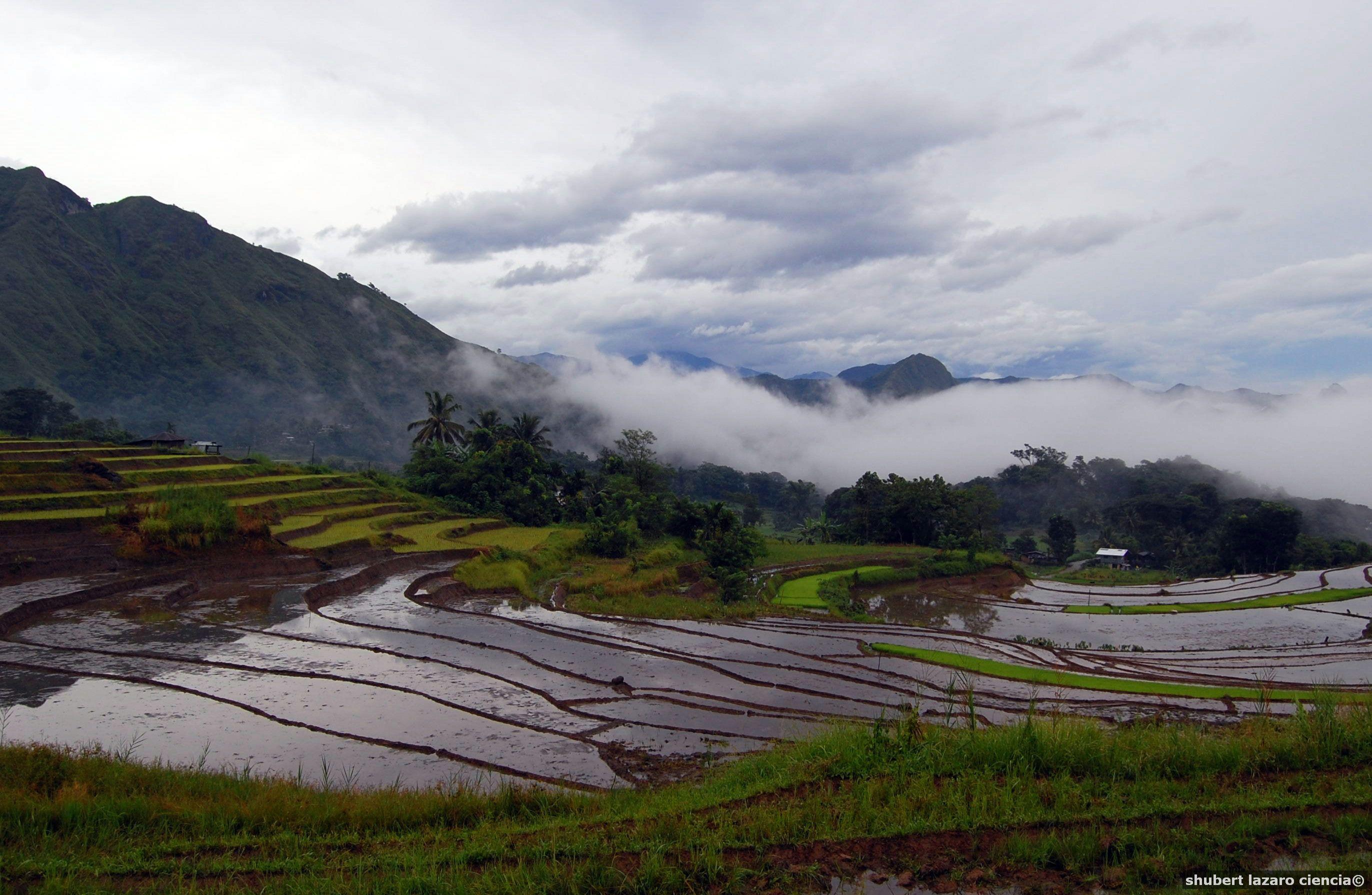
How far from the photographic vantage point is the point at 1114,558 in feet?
178

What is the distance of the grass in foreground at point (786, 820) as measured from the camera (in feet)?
18.0

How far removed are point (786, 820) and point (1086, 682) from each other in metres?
12.6

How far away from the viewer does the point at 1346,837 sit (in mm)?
5508

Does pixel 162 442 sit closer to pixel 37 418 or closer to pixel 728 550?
pixel 37 418

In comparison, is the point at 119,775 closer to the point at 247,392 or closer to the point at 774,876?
the point at 774,876

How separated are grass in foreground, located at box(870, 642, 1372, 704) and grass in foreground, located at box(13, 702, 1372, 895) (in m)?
7.75

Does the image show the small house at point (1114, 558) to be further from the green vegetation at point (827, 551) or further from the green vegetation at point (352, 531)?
the green vegetation at point (352, 531)

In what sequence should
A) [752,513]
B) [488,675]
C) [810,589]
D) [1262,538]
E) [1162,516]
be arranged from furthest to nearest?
1. [752,513]
2. [1162,516]
3. [1262,538]
4. [810,589]
5. [488,675]

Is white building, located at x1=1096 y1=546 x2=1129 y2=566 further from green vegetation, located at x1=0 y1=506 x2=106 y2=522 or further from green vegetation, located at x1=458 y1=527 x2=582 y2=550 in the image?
green vegetation, located at x1=0 y1=506 x2=106 y2=522

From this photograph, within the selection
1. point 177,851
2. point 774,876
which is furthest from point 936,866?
point 177,851

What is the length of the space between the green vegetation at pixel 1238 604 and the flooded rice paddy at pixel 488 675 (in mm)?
3306

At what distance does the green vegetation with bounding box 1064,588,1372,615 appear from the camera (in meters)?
30.1

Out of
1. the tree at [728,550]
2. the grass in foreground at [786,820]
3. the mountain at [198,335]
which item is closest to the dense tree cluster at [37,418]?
the mountain at [198,335]

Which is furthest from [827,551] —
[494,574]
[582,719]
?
[582,719]
